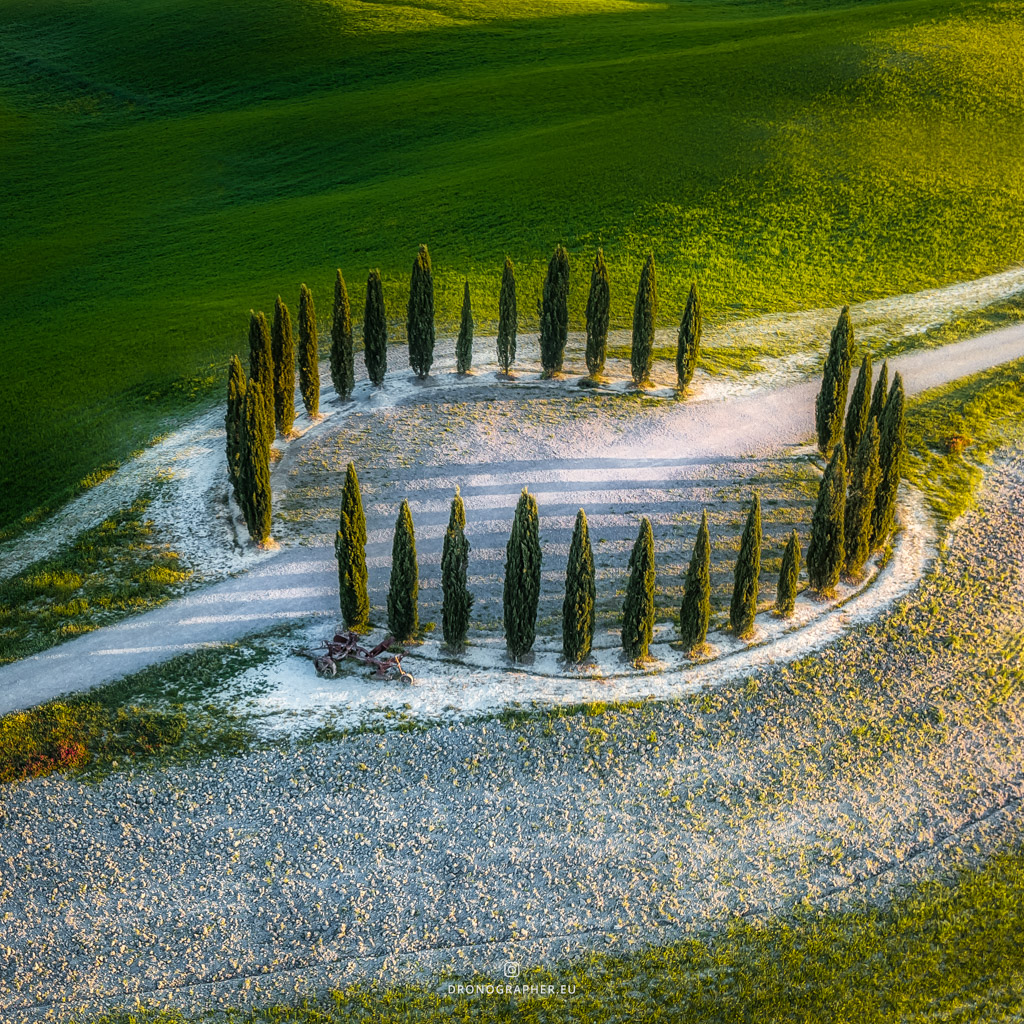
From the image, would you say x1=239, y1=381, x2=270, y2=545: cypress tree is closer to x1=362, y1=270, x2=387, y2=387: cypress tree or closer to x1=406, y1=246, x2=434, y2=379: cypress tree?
x1=362, y1=270, x2=387, y2=387: cypress tree

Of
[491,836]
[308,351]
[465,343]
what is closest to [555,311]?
[465,343]

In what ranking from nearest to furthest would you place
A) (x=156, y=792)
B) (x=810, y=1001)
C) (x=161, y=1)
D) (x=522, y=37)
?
(x=810, y=1001) → (x=156, y=792) → (x=522, y=37) → (x=161, y=1)

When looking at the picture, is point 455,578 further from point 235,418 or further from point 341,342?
point 341,342

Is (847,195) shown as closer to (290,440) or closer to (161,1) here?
(290,440)

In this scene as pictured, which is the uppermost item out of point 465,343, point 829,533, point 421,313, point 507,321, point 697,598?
point 421,313

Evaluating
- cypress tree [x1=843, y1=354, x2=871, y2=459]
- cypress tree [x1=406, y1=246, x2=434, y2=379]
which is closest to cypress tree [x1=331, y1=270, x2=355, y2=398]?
cypress tree [x1=406, y1=246, x2=434, y2=379]

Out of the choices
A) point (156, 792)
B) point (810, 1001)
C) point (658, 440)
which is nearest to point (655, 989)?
point (810, 1001)
